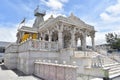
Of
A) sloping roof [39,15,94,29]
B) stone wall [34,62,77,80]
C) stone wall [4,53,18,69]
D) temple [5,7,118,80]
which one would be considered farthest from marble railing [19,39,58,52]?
stone wall [4,53,18,69]

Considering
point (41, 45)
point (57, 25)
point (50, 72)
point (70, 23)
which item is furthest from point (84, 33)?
point (50, 72)

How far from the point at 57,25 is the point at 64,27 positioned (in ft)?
3.06

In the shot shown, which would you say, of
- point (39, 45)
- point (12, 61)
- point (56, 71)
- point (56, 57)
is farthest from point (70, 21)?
point (56, 71)

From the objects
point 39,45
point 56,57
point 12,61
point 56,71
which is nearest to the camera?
point 56,71

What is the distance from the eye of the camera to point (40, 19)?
2498 centimetres

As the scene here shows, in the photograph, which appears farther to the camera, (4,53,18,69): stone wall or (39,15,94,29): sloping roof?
(39,15,94,29): sloping roof

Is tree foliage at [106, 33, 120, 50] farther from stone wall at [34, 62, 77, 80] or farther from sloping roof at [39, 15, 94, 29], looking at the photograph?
stone wall at [34, 62, 77, 80]

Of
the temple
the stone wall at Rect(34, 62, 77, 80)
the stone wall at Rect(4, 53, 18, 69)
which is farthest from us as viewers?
the stone wall at Rect(4, 53, 18, 69)

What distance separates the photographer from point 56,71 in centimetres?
670

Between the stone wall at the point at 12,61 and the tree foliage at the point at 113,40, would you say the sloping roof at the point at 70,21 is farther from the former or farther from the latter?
the tree foliage at the point at 113,40

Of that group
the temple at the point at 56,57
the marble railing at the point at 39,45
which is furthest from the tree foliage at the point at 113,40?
the marble railing at the point at 39,45

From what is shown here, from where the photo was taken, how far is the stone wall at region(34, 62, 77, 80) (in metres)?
5.56

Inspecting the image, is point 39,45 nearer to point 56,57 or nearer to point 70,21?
point 56,57

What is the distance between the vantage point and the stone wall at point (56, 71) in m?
5.56
